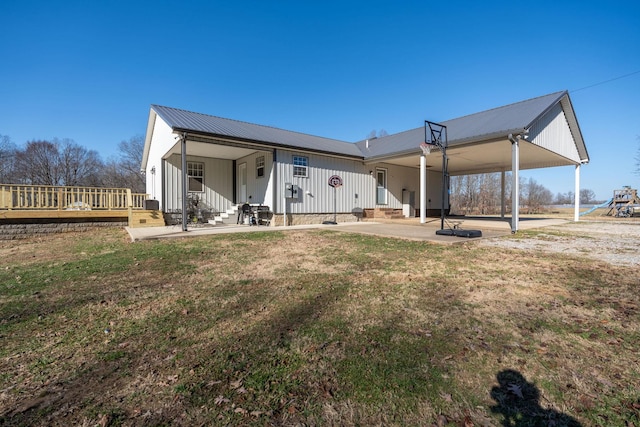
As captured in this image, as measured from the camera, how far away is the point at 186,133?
968 cm

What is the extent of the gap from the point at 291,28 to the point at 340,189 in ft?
27.4

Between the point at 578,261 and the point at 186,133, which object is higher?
the point at 186,133

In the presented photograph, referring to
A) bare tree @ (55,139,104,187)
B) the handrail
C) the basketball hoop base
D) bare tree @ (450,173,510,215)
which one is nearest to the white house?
the handrail

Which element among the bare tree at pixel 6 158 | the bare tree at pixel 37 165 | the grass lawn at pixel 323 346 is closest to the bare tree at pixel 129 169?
the bare tree at pixel 37 165

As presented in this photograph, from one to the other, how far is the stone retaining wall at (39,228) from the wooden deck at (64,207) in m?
0.19

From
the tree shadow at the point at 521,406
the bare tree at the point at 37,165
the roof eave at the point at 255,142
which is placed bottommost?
the tree shadow at the point at 521,406

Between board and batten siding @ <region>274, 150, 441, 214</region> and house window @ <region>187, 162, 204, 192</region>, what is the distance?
14.9 ft

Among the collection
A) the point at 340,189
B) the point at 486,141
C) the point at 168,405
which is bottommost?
the point at 168,405

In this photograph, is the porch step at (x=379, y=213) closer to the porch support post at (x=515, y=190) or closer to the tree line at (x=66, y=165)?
the porch support post at (x=515, y=190)

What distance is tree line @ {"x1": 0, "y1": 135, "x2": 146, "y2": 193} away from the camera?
3503cm

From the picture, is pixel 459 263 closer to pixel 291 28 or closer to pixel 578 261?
pixel 578 261

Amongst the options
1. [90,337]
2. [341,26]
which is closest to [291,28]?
[341,26]

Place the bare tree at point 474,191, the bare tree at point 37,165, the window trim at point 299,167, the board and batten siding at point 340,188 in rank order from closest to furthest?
the board and batten siding at point 340,188 < the window trim at point 299,167 < the bare tree at point 474,191 < the bare tree at point 37,165

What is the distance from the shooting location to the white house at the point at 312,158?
35.7 feet
